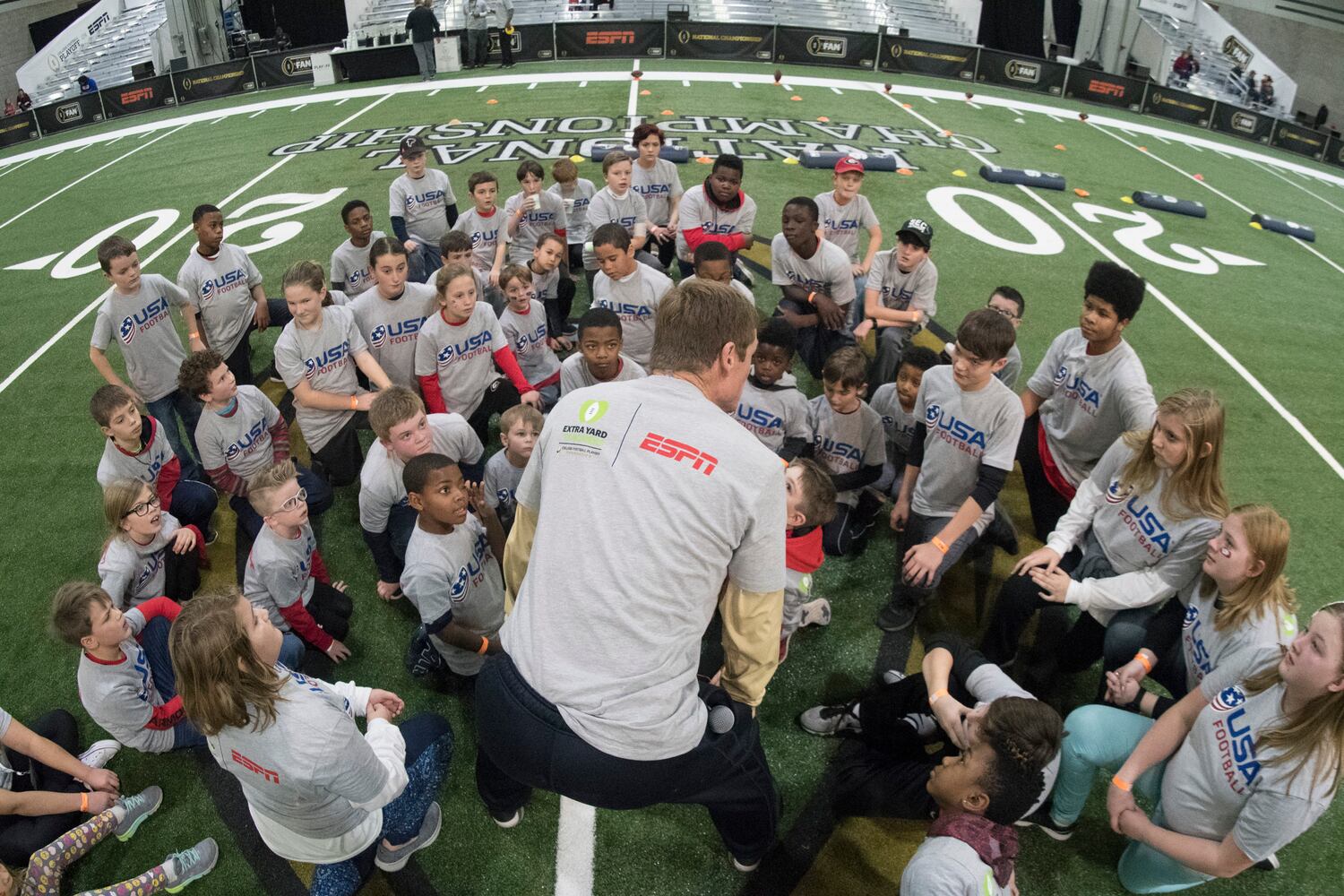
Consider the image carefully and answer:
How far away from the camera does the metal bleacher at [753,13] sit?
27016 millimetres

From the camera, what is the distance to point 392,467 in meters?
4.67

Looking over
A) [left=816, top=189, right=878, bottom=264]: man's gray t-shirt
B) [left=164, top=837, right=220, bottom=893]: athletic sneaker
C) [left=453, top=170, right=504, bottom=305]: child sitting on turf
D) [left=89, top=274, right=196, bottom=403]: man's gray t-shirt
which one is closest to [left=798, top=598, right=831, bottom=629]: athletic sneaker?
[left=164, top=837, right=220, bottom=893]: athletic sneaker

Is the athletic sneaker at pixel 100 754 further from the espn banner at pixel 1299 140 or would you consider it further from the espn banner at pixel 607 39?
the espn banner at pixel 1299 140

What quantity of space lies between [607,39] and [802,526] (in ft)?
68.6

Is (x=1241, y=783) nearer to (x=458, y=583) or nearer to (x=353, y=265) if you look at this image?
(x=458, y=583)

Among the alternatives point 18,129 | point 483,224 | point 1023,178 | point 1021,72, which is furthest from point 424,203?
point 1021,72

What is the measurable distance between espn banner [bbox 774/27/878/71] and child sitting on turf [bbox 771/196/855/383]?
1678 centimetres

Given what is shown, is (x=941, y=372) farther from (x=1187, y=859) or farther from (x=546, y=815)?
(x=546, y=815)

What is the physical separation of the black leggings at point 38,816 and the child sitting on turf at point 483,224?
507 cm

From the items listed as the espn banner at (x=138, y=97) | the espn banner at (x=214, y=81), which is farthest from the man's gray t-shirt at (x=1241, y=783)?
the espn banner at (x=138, y=97)

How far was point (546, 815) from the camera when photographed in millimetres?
3822

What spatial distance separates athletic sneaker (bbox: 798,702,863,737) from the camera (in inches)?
160

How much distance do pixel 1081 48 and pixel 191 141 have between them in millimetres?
26035

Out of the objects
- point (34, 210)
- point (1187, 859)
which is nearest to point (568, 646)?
point (1187, 859)
